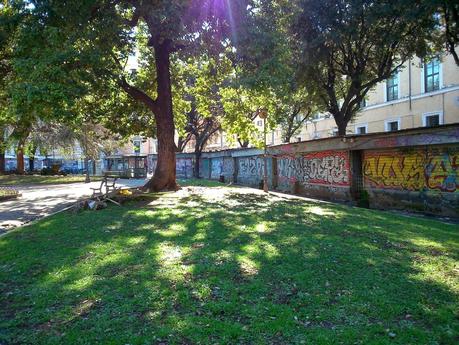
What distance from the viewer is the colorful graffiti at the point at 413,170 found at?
13641 mm

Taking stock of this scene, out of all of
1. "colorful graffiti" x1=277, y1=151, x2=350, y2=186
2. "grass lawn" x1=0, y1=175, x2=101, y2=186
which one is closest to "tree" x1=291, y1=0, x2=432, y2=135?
"colorful graffiti" x1=277, y1=151, x2=350, y2=186

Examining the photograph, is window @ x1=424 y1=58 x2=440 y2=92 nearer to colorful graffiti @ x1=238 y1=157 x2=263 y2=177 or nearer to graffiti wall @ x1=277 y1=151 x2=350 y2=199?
colorful graffiti @ x1=238 y1=157 x2=263 y2=177

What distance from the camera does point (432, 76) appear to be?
101ft

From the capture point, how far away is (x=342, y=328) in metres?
4.14

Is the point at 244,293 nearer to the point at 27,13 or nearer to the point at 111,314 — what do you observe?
the point at 111,314

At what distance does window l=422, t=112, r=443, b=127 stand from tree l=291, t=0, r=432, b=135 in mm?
10331

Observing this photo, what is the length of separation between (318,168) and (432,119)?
15.7 meters

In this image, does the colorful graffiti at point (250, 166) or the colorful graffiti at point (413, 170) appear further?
the colorful graffiti at point (250, 166)

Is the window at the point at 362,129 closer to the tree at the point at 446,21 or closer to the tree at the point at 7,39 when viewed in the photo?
the tree at the point at 446,21

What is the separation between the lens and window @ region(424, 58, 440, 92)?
3038cm

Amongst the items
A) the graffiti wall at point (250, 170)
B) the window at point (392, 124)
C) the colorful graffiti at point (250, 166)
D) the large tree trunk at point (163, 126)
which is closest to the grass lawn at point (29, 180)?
the graffiti wall at point (250, 170)

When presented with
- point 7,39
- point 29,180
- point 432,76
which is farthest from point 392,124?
point 29,180

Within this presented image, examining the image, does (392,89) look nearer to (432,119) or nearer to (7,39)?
(432,119)

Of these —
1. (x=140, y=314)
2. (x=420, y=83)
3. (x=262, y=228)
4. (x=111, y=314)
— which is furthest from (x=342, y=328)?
(x=420, y=83)
